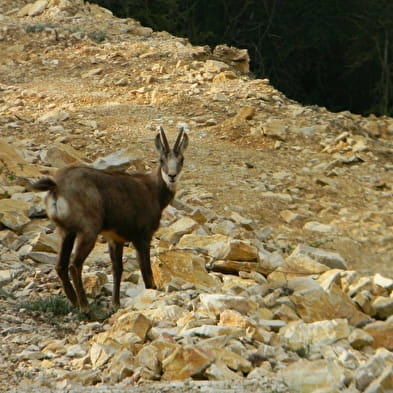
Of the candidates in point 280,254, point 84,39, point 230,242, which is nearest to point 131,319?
point 230,242

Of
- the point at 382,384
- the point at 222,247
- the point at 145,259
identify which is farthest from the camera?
the point at 222,247

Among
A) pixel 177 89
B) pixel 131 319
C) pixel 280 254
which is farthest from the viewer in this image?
pixel 177 89

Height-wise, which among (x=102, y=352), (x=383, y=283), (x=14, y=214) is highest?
(x=102, y=352)

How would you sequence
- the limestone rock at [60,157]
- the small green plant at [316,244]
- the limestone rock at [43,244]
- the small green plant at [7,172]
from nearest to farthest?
the limestone rock at [43,244] < the small green plant at [7,172] < the small green plant at [316,244] < the limestone rock at [60,157]

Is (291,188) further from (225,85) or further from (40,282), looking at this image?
(40,282)

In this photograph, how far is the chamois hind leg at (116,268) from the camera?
30.8 feet

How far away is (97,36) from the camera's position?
66.8 ft

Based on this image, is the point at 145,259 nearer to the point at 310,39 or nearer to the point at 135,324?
the point at 135,324

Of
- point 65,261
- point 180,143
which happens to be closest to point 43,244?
point 65,261

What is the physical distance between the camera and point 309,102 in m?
28.9

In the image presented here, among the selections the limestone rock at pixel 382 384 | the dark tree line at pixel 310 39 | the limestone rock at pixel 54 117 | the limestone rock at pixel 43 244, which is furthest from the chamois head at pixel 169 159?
the dark tree line at pixel 310 39

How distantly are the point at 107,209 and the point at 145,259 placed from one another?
61 cm

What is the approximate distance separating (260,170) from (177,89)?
3059mm

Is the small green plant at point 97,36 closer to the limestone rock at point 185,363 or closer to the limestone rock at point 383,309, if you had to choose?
the limestone rock at point 383,309
